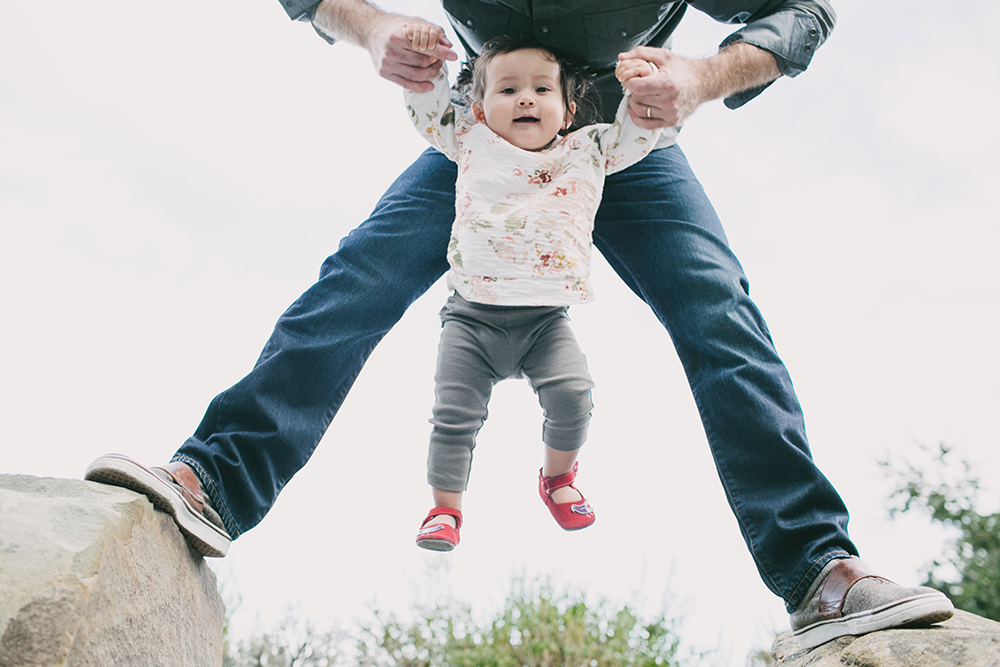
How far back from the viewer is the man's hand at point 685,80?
179 centimetres

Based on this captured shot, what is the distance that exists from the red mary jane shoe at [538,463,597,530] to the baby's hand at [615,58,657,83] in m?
1.08

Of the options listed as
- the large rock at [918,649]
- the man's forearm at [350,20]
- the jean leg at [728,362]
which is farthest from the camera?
the man's forearm at [350,20]

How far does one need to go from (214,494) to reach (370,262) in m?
0.73

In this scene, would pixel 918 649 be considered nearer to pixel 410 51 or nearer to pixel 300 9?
pixel 410 51

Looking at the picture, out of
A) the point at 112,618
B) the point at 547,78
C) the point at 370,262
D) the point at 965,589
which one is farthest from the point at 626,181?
the point at 965,589

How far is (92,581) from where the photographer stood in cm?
124

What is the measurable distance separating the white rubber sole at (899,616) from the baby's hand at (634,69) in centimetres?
125

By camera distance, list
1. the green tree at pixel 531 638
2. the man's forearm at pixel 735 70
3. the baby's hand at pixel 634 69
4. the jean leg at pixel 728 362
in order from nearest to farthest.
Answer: the jean leg at pixel 728 362, the baby's hand at pixel 634 69, the man's forearm at pixel 735 70, the green tree at pixel 531 638

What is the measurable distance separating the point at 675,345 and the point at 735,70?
2.41 feet

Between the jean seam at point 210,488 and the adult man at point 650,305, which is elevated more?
the adult man at point 650,305

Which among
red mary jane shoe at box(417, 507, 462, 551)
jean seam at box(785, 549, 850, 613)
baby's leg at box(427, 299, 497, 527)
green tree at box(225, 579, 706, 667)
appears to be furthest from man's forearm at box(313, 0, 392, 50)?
green tree at box(225, 579, 706, 667)

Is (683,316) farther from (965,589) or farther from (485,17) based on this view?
(965,589)

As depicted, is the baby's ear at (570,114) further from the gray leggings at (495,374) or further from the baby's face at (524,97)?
the gray leggings at (495,374)

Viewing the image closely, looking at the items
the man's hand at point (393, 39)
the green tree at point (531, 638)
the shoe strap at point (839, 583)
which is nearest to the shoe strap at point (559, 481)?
the shoe strap at point (839, 583)
